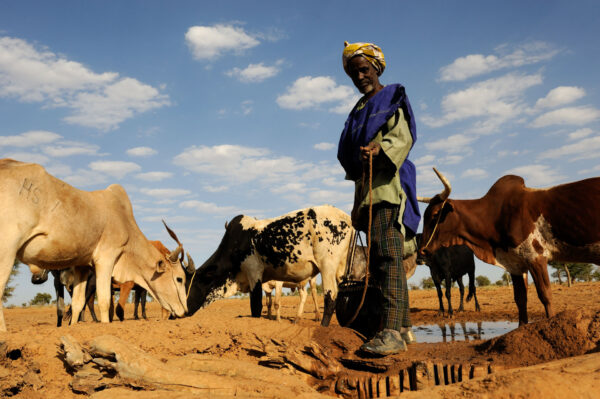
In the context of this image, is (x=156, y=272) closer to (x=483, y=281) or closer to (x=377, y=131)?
(x=377, y=131)

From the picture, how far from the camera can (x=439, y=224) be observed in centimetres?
632

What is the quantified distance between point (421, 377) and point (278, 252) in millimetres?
5694

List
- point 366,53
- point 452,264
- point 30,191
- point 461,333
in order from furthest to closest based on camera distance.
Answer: point 452,264 < point 461,333 < point 30,191 < point 366,53

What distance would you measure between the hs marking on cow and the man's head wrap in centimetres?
375

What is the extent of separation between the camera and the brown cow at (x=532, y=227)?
539 centimetres

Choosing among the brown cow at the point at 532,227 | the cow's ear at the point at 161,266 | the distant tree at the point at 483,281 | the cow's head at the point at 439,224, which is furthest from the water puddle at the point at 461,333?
the distant tree at the point at 483,281

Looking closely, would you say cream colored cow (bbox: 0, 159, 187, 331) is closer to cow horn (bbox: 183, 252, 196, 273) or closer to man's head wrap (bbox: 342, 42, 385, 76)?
cow horn (bbox: 183, 252, 196, 273)

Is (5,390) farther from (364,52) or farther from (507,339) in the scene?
(364,52)

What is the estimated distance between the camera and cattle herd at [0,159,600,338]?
16.4 ft

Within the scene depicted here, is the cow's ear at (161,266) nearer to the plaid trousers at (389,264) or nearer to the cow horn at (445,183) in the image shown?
the plaid trousers at (389,264)

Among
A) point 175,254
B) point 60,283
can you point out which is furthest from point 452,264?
point 60,283

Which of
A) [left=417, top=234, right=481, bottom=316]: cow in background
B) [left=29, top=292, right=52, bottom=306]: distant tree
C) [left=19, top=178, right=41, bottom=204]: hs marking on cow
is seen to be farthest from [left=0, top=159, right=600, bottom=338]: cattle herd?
[left=29, top=292, right=52, bottom=306]: distant tree

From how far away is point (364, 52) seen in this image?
3980 mm

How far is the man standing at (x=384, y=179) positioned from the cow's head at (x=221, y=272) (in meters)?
5.07
